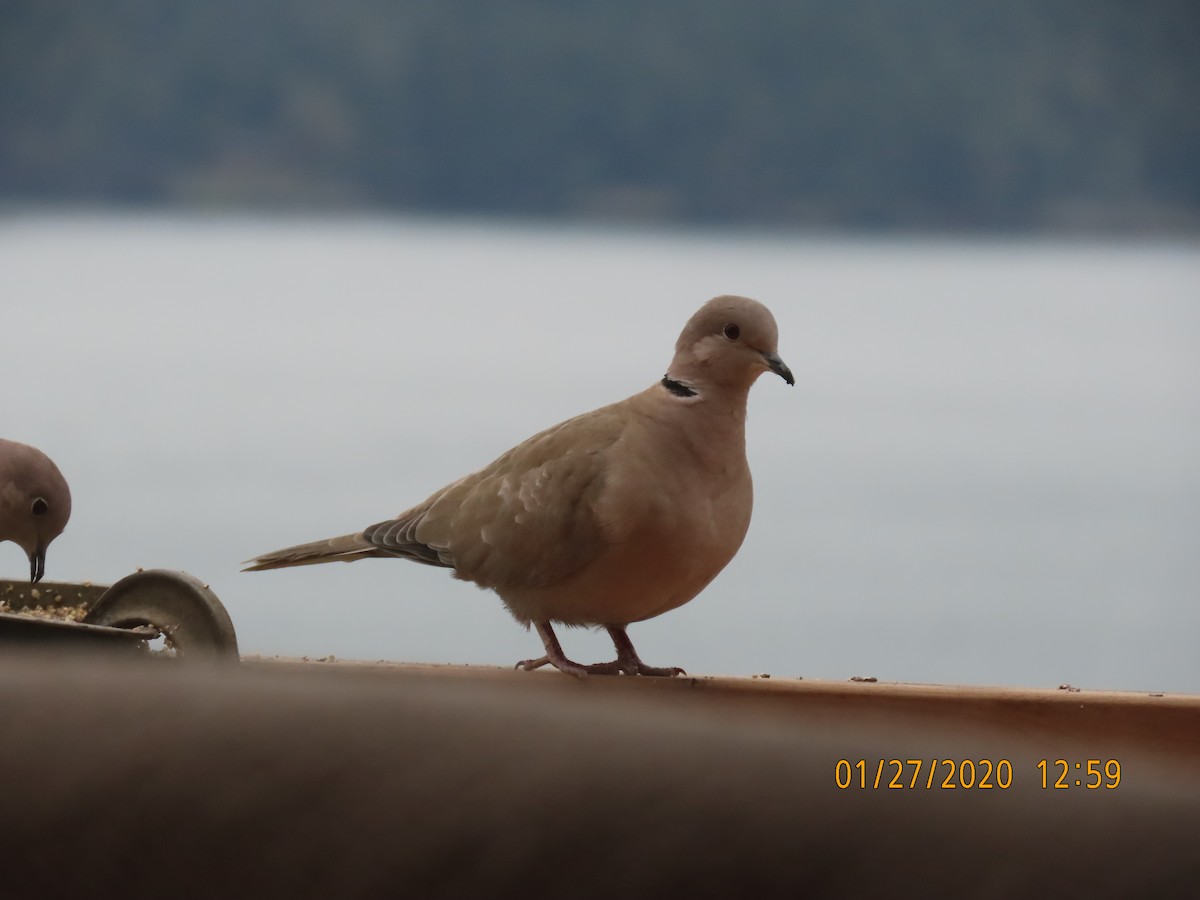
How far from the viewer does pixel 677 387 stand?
1298 mm

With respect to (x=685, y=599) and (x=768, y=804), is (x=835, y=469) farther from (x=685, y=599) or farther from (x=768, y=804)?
(x=768, y=804)

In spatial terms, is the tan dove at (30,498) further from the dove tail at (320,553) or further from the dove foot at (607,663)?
the dove foot at (607,663)

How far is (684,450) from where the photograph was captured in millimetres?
1249

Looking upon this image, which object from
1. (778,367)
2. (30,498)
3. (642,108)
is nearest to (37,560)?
(30,498)

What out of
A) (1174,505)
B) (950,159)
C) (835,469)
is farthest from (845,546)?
(950,159)

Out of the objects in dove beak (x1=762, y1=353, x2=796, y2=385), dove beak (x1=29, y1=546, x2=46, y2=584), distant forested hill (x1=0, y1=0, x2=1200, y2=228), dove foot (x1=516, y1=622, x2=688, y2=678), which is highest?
distant forested hill (x1=0, y1=0, x2=1200, y2=228)

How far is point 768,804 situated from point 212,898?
13cm
